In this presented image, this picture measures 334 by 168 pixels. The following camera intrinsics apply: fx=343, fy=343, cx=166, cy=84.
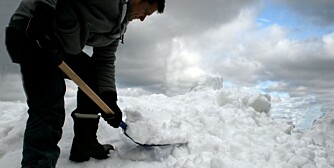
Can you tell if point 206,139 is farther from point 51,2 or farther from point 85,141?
point 51,2

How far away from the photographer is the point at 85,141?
2.40 meters

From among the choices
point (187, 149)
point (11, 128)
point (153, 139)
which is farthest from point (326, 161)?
point (11, 128)

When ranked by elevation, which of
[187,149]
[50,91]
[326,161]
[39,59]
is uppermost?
[39,59]

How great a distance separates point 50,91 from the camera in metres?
1.93

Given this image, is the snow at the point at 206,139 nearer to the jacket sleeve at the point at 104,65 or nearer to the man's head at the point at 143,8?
the jacket sleeve at the point at 104,65

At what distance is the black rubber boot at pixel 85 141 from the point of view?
238 cm

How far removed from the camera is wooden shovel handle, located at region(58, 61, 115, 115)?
6.59 feet

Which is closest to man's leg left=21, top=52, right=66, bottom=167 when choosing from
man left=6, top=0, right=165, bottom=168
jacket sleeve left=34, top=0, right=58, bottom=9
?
man left=6, top=0, right=165, bottom=168

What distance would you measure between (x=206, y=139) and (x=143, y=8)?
1191 millimetres

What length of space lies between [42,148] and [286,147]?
208 cm

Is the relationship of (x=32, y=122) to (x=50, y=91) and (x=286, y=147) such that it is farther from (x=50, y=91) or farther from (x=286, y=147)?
(x=286, y=147)

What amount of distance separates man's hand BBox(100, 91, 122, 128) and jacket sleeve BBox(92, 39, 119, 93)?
37 millimetres

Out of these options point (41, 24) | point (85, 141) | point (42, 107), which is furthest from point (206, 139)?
point (41, 24)

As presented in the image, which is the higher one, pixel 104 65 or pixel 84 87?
pixel 104 65
